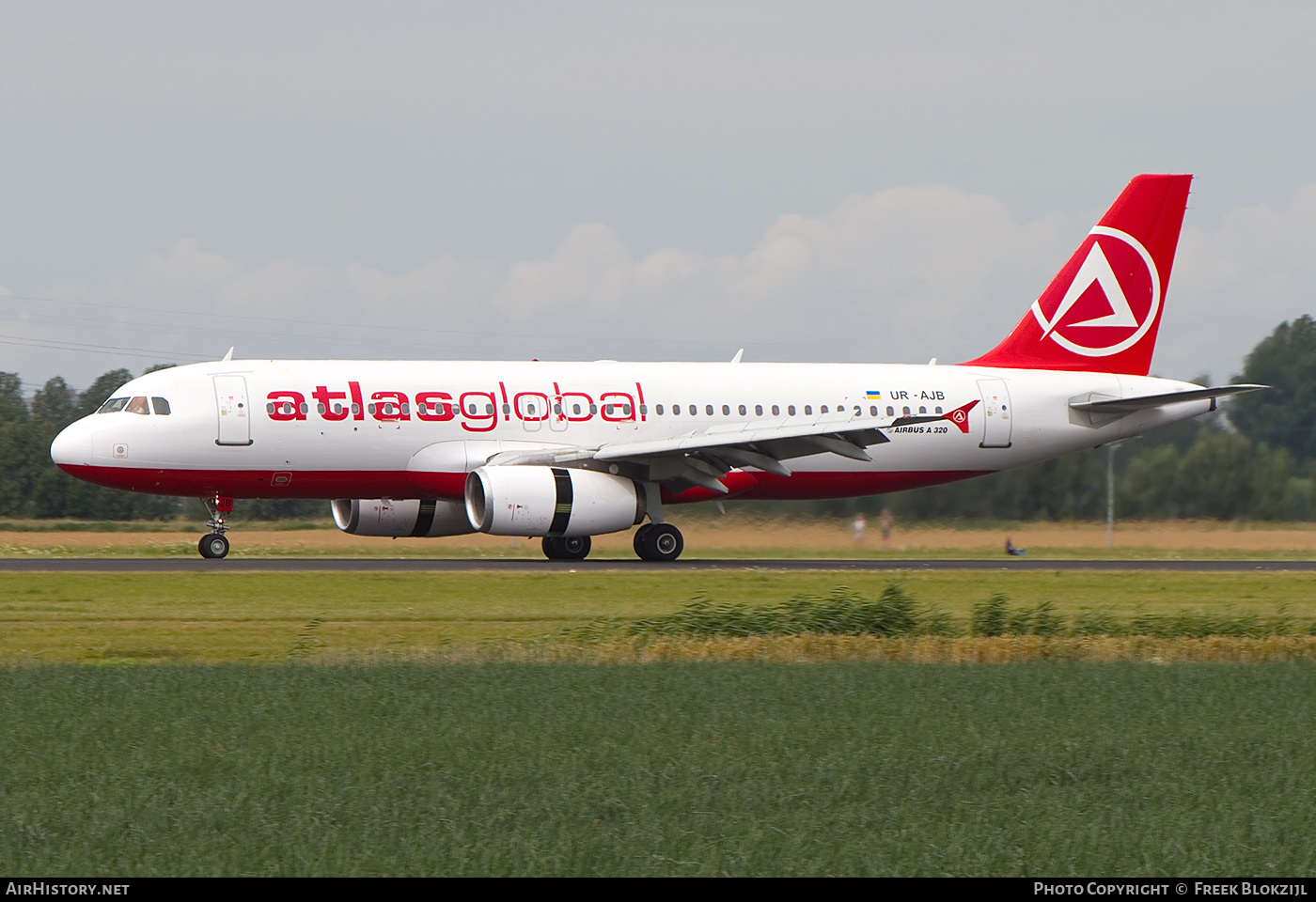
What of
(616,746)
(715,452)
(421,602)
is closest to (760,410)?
(715,452)

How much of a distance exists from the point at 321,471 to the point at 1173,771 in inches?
826

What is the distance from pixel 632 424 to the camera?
1246 inches

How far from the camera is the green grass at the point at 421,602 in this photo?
18.0 m

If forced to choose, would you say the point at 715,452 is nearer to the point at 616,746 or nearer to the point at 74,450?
the point at 74,450

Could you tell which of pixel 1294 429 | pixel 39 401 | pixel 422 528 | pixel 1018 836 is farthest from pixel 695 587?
pixel 39 401

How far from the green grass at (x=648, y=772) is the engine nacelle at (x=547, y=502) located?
12142 millimetres

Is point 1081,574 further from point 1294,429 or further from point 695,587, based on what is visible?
point 1294,429

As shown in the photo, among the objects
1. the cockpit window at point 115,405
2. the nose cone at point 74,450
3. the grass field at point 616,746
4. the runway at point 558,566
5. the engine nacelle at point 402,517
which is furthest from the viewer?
the engine nacelle at point 402,517

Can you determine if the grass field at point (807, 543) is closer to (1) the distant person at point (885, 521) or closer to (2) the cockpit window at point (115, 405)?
(1) the distant person at point (885, 521)

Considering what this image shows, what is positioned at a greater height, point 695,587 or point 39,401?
point 39,401

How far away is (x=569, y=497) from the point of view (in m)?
28.2

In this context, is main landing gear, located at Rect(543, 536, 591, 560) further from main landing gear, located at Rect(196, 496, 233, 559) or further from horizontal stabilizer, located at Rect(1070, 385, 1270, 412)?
horizontal stabilizer, located at Rect(1070, 385, 1270, 412)

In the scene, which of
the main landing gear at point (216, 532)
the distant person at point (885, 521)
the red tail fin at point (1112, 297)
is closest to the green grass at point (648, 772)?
the main landing gear at point (216, 532)

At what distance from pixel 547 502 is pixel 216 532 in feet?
20.9
